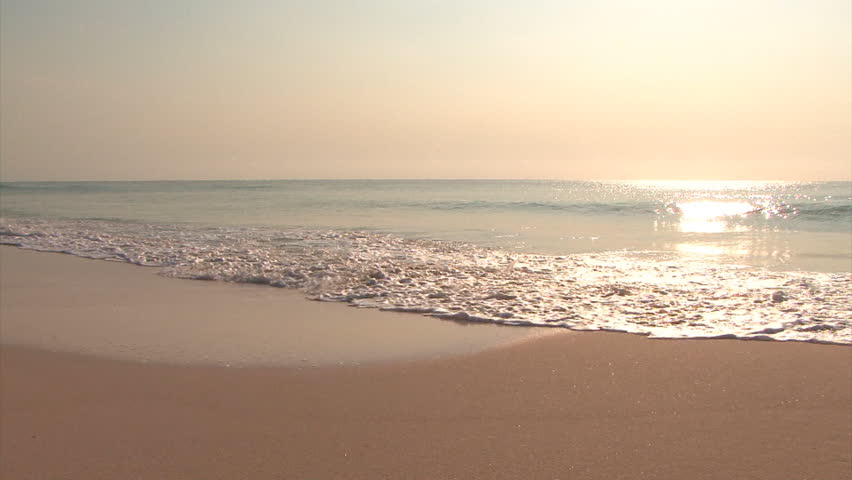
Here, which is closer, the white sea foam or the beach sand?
the beach sand

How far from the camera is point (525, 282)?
8.96 m

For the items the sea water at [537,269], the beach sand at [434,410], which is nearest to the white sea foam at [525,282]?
the sea water at [537,269]

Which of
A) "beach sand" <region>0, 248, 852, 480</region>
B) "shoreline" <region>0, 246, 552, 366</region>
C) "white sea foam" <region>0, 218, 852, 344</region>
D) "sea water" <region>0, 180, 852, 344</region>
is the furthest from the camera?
"sea water" <region>0, 180, 852, 344</region>

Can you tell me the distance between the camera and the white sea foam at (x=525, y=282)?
6.59 metres

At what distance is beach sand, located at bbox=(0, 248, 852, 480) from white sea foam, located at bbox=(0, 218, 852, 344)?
752mm

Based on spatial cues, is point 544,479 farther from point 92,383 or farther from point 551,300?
point 551,300

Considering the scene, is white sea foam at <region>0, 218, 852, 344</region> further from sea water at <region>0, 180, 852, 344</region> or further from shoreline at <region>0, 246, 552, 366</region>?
shoreline at <region>0, 246, 552, 366</region>

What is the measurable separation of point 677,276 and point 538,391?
20.3 ft

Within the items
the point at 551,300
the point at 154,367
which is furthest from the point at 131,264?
the point at 551,300

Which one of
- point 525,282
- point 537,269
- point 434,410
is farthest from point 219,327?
point 537,269

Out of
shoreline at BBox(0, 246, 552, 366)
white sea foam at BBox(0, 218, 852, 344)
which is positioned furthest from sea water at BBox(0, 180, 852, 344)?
shoreline at BBox(0, 246, 552, 366)

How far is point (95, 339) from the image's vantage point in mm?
5844

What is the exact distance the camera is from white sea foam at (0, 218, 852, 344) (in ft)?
21.6

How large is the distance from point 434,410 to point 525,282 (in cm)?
509
